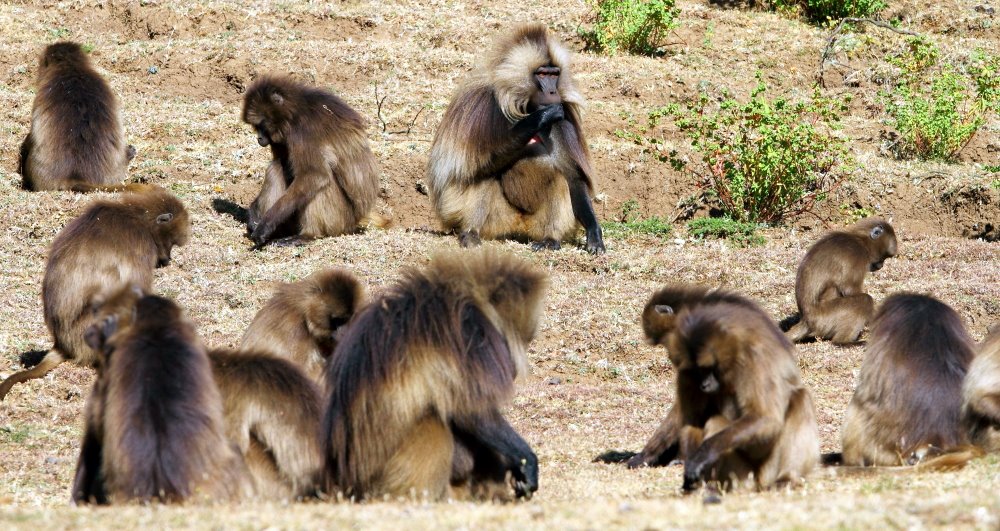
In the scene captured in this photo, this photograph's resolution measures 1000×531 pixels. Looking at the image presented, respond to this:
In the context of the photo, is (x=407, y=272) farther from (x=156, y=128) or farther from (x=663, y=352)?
(x=156, y=128)

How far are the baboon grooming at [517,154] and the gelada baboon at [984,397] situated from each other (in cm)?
605

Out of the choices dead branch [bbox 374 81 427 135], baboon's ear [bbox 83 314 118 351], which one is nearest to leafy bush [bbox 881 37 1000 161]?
dead branch [bbox 374 81 427 135]

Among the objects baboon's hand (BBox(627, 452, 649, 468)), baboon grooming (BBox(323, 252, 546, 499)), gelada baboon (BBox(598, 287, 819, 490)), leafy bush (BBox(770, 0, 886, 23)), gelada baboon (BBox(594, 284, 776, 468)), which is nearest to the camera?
baboon grooming (BBox(323, 252, 546, 499))

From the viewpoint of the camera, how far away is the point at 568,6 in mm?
21703

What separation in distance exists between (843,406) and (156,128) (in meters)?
10.1

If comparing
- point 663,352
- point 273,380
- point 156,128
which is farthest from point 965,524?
point 156,128

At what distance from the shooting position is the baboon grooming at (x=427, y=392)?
642 centimetres

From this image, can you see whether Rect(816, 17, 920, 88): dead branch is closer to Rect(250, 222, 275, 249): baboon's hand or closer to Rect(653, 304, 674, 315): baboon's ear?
Rect(250, 222, 275, 249): baboon's hand

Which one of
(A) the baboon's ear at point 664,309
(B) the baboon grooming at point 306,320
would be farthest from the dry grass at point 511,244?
(B) the baboon grooming at point 306,320

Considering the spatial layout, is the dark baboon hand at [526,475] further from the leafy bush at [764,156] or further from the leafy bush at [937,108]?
the leafy bush at [937,108]

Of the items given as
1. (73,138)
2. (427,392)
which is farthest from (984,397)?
(73,138)

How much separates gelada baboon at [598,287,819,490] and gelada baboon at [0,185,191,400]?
4777 mm

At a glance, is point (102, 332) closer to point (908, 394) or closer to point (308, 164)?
point (908, 394)

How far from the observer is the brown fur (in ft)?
26.0
